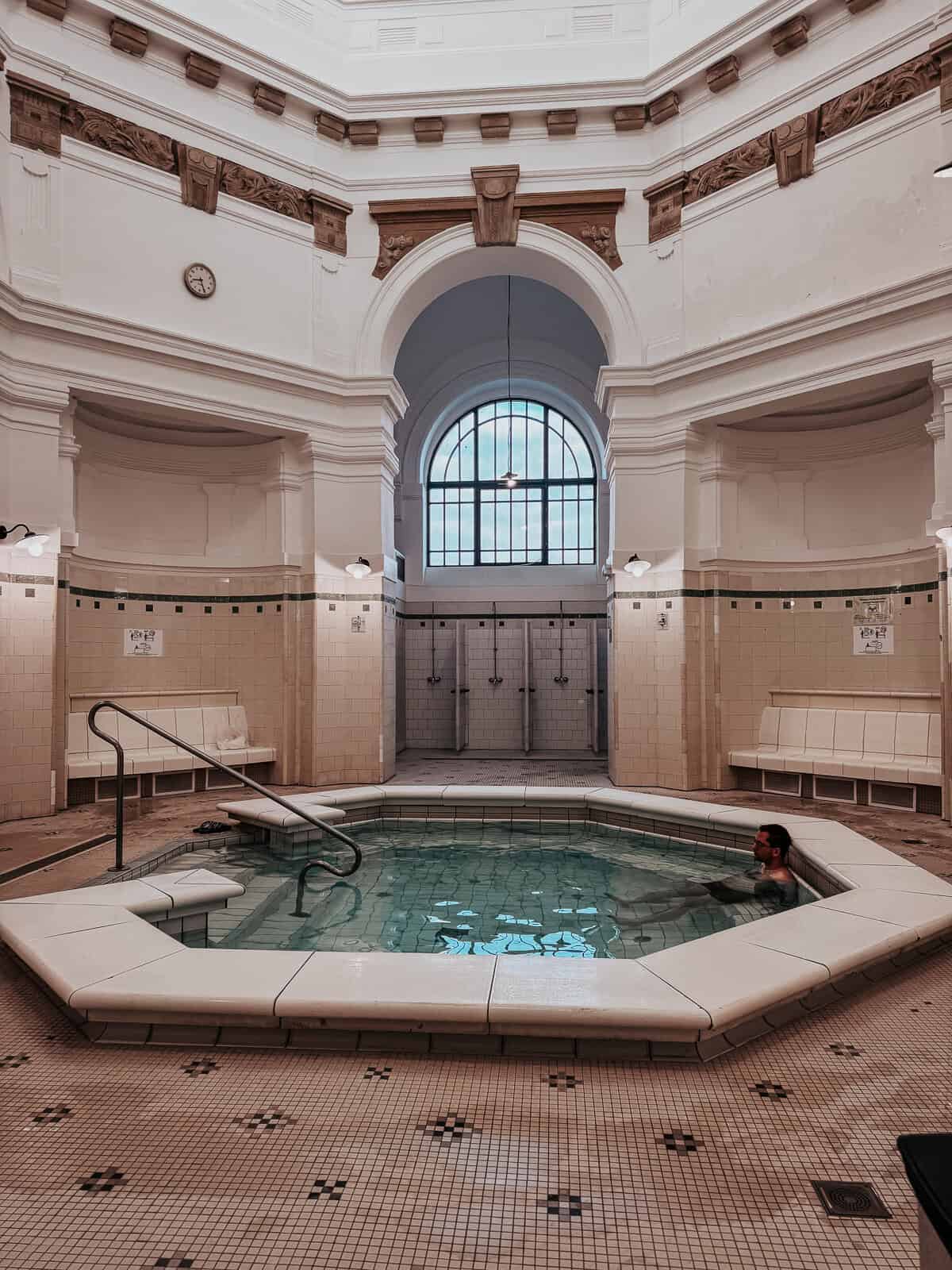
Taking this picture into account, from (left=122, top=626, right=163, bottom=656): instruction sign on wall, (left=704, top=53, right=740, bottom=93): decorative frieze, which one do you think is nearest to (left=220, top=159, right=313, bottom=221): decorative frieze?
(left=704, top=53, right=740, bottom=93): decorative frieze

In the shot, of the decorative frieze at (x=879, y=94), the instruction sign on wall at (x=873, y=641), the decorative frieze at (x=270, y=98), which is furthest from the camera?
the decorative frieze at (x=270, y=98)

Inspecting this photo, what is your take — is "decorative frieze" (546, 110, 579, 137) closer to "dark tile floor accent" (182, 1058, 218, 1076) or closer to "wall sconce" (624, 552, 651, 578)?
"wall sconce" (624, 552, 651, 578)

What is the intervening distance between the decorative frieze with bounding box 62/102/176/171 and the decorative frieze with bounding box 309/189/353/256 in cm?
166

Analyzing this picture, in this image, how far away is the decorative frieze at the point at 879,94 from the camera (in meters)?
6.98

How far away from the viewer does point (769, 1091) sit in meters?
2.71

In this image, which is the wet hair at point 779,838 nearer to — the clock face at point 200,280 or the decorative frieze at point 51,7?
the clock face at point 200,280

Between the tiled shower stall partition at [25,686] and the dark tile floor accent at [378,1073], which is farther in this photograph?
the tiled shower stall partition at [25,686]

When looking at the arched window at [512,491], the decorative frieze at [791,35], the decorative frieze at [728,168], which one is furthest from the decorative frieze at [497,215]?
the arched window at [512,491]

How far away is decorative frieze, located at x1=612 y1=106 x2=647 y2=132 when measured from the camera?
9000mm

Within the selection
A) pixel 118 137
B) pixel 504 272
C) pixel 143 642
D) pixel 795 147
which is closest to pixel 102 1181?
pixel 143 642

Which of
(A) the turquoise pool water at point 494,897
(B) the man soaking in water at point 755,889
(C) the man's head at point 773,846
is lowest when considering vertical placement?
(A) the turquoise pool water at point 494,897

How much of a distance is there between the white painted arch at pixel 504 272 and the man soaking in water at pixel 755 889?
6.03 m

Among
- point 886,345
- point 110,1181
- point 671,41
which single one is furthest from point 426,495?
point 110,1181

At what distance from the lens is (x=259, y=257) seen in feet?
29.5
